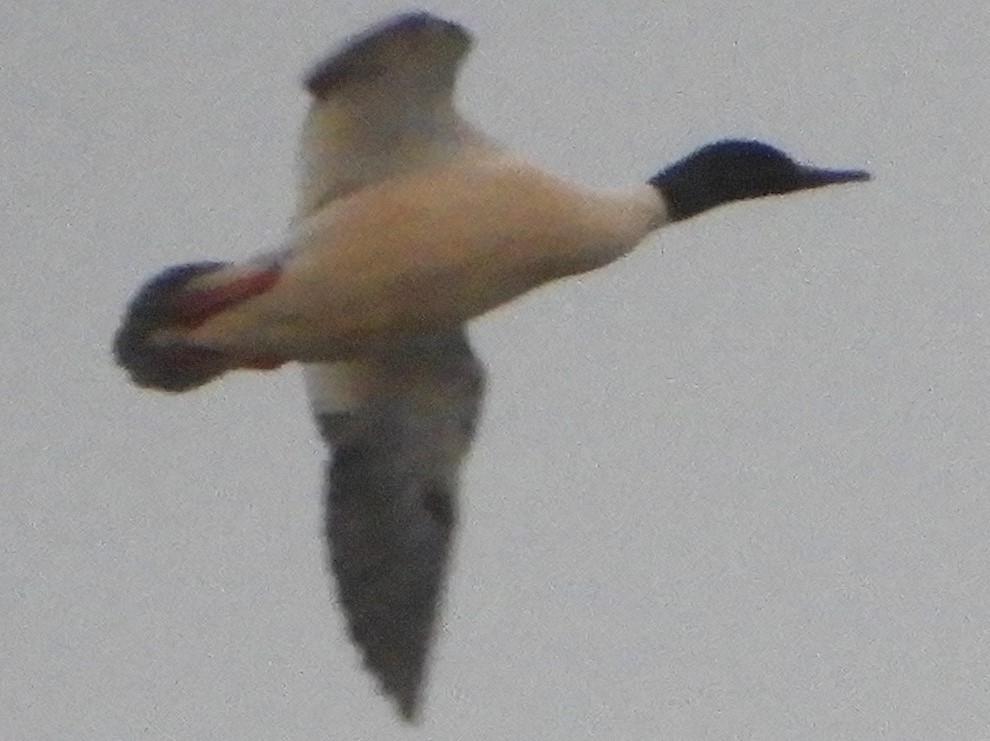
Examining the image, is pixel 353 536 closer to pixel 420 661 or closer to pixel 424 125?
pixel 420 661

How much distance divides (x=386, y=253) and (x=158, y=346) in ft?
1.83

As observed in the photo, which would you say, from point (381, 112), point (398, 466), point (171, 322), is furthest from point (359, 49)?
point (398, 466)

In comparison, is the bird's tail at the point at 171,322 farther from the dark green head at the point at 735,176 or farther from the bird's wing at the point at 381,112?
the dark green head at the point at 735,176

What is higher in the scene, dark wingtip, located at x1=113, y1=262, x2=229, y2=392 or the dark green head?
the dark green head

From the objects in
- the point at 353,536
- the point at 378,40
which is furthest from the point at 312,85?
the point at 353,536

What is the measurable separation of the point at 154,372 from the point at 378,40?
2.90ft

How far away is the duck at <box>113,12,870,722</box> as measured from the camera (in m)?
6.08

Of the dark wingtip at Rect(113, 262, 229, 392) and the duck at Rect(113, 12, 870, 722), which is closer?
the duck at Rect(113, 12, 870, 722)

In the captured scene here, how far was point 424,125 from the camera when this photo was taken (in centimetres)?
624

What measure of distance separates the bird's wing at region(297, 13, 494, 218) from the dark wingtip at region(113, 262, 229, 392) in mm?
332

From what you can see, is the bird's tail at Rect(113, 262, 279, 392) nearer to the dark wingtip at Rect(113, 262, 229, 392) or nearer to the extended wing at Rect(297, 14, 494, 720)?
the dark wingtip at Rect(113, 262, 229, 392)

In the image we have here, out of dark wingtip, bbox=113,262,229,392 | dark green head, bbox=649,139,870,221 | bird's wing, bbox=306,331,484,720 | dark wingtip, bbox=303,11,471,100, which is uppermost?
dark wingtip, bbox=303,11,471,100

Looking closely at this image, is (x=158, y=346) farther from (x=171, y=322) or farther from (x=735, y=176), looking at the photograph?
(x=735, y=176)

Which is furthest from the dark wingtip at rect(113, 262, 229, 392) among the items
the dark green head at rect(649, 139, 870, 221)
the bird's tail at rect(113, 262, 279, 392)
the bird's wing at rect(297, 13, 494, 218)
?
the dark green head at rect(649, 139, 870, 221)
